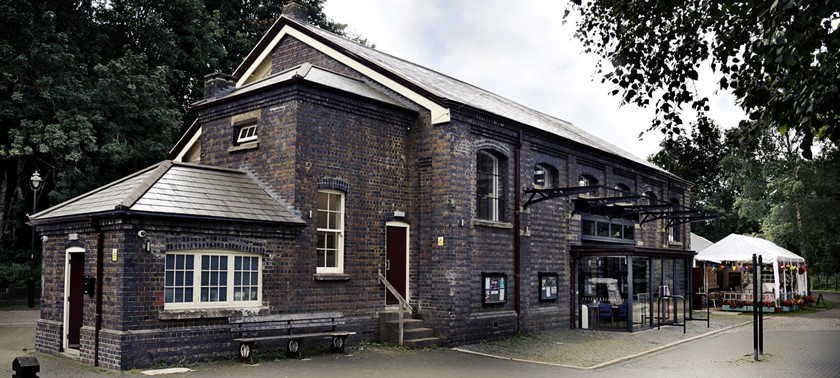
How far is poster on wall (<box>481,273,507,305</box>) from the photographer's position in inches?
679

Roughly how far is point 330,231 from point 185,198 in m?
3.42

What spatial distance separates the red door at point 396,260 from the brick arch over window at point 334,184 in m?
1.72

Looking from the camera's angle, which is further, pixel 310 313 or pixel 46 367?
pixel 310 313

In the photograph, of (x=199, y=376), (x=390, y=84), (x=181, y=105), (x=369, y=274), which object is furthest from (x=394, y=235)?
(x=181, y=105)

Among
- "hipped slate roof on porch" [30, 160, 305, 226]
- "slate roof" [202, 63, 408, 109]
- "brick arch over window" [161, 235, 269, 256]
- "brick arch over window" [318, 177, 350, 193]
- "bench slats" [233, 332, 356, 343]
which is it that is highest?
"slate roof" [202, 63, 408, 109]

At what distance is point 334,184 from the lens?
50.9 ft

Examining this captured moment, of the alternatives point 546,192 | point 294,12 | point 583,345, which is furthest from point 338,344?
point 294,12

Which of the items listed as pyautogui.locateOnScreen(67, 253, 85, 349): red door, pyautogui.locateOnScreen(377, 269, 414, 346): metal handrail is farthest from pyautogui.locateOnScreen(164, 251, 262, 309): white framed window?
pyautogui.locateOnScreen(377, 269, 414, 346): metal handrail

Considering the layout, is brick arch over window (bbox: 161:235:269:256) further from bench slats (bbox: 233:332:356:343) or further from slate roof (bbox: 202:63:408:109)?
slate roof (bbox: 202:63:408:109)

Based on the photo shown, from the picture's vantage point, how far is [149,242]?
12.4 metres

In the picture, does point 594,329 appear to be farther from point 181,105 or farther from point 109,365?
point 181,105

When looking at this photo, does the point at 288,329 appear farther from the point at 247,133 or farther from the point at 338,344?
the point at 247,133

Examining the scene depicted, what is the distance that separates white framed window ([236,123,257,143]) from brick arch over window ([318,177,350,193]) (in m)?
2.16

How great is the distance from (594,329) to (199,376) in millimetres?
12572
